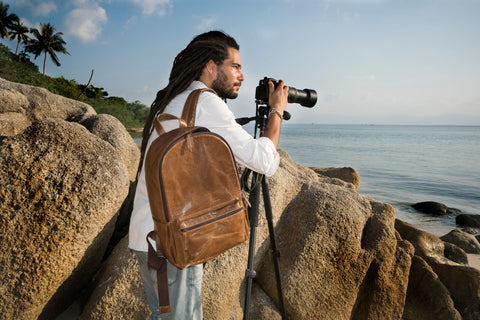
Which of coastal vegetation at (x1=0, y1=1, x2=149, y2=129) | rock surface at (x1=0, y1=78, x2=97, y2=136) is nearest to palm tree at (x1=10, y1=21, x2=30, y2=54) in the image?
coastal vegetation at (x1=0, y1=1, x2=149, y2=129)

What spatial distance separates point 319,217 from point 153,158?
220 centimetres

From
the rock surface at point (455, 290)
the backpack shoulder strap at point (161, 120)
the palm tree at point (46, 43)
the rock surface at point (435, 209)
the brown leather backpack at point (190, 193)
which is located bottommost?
the rock surface at point (435, 209)

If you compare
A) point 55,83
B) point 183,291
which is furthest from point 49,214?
point 55,83

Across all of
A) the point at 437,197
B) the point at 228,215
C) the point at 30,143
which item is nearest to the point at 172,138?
the point at 228,215

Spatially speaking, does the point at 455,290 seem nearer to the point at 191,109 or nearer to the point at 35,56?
the point at 191,109

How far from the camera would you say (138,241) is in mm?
1352

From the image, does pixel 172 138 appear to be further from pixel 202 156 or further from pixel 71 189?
pixel 71 189

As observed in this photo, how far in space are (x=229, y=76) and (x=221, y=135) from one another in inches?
16.2

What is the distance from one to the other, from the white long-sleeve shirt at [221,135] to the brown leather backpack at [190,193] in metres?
0.07

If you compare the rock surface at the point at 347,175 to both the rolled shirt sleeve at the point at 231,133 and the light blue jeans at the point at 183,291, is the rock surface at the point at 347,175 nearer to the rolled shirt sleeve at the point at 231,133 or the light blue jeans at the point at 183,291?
the rolled shirt sleeve at the point at 231,133

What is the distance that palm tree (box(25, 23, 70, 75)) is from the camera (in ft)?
123

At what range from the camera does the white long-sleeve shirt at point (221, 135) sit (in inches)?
50.2

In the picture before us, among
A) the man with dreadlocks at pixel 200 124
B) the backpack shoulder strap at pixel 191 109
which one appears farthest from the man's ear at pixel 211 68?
the backpack shoulder strap at pixel 191 109

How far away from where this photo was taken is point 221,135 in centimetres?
132
